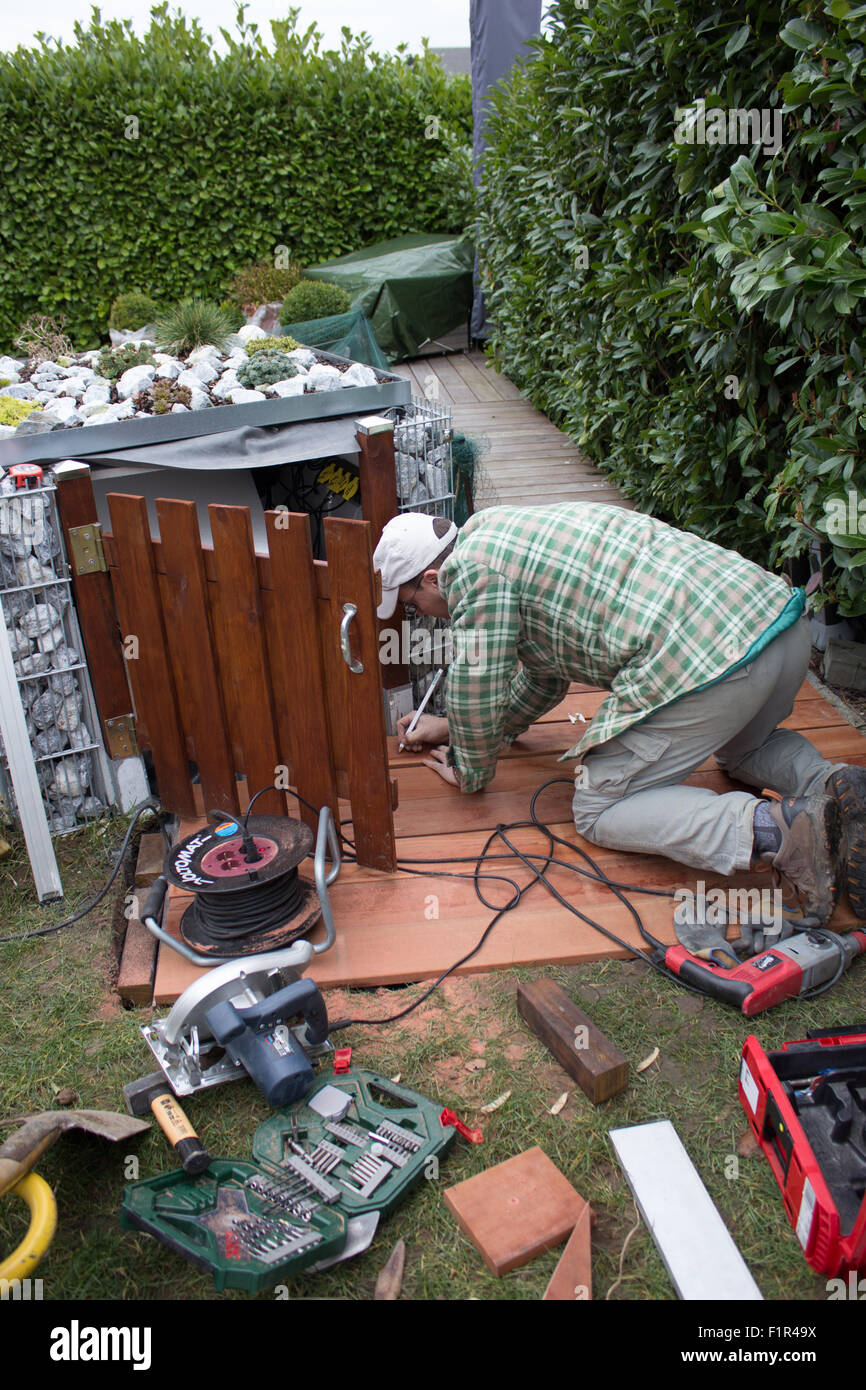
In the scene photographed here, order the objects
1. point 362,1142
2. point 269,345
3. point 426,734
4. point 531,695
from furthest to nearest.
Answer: point 269,345, point 426,734, point 531,695, point 362,1142

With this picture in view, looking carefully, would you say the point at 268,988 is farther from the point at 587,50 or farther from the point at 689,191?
the point at 587,50

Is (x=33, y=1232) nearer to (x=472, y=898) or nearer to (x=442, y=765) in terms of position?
(x=472, y=898)

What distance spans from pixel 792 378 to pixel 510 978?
2.45m

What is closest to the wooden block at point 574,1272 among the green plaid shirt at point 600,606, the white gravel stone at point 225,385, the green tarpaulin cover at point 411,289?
the green plaid shirt at point 600,606

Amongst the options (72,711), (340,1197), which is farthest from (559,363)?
(340,1197)

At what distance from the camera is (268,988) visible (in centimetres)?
234

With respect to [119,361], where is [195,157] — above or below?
above

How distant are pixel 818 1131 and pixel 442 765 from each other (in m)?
1.81

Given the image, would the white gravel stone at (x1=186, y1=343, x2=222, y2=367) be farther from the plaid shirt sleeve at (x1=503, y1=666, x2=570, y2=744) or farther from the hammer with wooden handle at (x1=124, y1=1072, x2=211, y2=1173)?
the hammer with wooden handle at (x1=124, y1=1072, x2=211, y2=1173)

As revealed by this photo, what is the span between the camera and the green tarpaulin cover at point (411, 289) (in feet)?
30.8

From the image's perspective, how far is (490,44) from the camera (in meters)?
9.39

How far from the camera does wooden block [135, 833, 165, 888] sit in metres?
3.06

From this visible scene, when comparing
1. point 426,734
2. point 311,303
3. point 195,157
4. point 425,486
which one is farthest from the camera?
point 195,157

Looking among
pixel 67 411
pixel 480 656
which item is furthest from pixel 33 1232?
pixel 67 411
